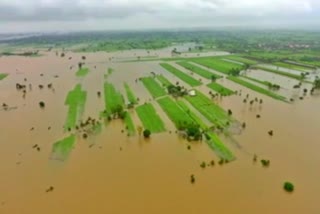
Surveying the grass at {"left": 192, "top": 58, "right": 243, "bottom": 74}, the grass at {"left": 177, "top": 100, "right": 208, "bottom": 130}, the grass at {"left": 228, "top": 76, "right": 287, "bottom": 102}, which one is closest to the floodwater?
the grass at {"left": 177, "top": 100, "right": 208, "bottom": 130}

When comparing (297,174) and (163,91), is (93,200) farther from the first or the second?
(163,91)

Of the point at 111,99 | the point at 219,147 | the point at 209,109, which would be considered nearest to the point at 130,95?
the point at 111,99

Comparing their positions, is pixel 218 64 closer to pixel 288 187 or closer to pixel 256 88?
pixel 256 88

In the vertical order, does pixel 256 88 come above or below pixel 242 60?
above

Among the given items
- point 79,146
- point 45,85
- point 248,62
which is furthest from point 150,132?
point 248,62

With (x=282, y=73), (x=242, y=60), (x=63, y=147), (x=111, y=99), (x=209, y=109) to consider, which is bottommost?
(x=242, y=60)

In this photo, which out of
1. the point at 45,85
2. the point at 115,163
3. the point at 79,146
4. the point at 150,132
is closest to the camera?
the point at 115,163

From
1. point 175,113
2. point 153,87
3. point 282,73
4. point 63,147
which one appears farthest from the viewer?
point 282,73

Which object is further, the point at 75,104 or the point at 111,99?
the point at 111,99
